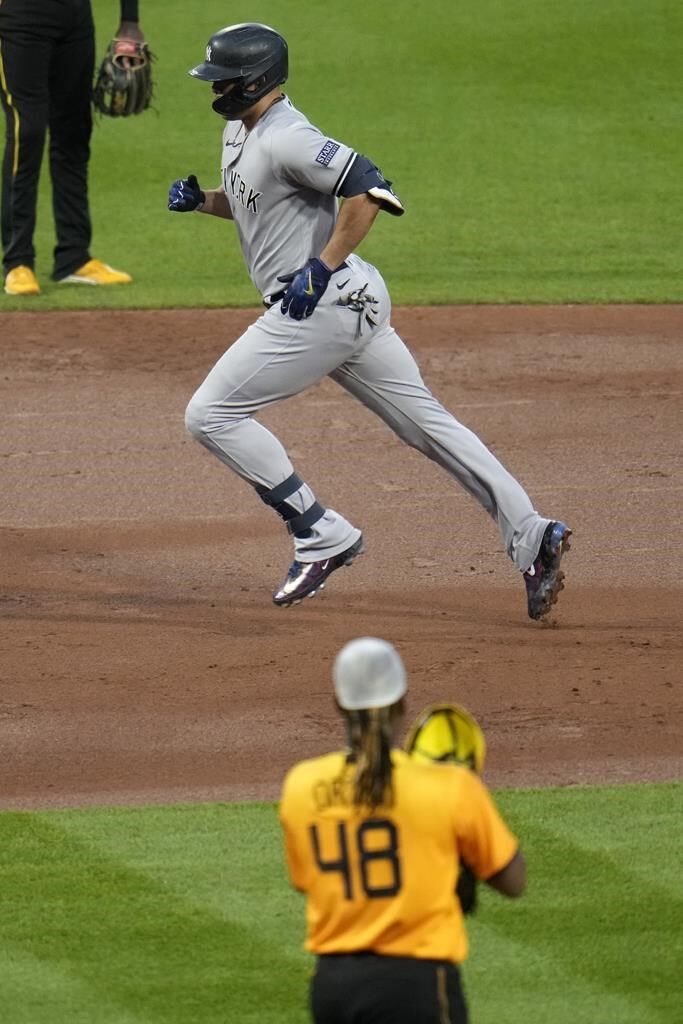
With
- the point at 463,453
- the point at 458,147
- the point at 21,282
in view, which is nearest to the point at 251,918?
the point at 463,453

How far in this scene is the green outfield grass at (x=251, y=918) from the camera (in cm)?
496

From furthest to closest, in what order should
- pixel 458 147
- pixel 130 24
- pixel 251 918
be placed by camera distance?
1. pixel 458 147
2. pixel 130 24
3. pixel 251 918

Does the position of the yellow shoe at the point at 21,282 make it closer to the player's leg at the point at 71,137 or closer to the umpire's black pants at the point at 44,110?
the umpire's black pants at the point at 44,110

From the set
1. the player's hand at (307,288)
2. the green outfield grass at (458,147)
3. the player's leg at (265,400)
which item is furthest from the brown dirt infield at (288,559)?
the player's hand at (307,288)

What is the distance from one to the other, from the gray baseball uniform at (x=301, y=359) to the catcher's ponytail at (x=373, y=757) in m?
4.00

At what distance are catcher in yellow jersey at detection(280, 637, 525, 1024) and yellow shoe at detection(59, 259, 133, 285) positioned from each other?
34.9 ft

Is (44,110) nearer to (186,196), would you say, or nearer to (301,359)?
(186,196)

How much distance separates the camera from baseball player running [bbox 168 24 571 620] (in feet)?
24.0

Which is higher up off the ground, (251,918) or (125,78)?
(125,78)

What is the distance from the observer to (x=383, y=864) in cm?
355

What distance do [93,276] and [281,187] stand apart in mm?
6759

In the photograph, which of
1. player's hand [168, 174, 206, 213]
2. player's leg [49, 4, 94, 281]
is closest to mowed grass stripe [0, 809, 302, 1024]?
player's hand [168, 174, 206, 213]

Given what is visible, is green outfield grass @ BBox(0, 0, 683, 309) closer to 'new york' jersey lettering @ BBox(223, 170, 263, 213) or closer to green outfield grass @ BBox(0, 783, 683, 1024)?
'new york' jersey lettering @ BBox(223, 170, 263, 213)

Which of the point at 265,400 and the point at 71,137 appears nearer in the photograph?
the point at 265,400
